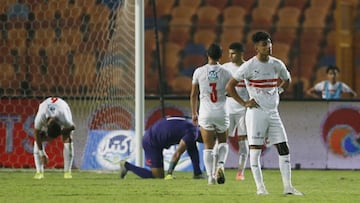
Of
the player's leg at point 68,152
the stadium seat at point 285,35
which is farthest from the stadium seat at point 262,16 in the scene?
the player's leg at point 68,152

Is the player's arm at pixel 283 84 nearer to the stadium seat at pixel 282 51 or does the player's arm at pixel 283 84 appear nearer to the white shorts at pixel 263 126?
the white shorts at pixel 263 126

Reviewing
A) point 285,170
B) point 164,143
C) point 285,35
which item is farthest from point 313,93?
point 285,170

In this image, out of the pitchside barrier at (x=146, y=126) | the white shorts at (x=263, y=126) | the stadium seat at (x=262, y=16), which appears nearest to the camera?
the white shorts at (x=263, y=126)

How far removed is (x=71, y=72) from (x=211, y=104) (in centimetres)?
499

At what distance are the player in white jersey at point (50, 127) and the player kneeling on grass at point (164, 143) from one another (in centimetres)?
112

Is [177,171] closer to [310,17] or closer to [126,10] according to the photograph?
[126,10]

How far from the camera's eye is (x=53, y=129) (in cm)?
1473

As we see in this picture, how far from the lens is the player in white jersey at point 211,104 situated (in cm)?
1339

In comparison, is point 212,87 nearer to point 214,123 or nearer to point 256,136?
point 214,123

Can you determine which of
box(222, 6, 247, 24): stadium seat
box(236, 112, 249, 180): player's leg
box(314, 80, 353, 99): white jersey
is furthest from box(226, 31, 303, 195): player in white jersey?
box(222, 6, 247, 24): stadium seat

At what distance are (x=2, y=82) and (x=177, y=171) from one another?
3.31 m

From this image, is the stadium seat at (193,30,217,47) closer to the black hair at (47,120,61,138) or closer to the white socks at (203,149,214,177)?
the black hair at (47,120,61,138)

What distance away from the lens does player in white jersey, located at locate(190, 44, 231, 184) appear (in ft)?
43.9

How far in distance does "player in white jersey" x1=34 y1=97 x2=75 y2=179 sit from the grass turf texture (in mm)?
250
